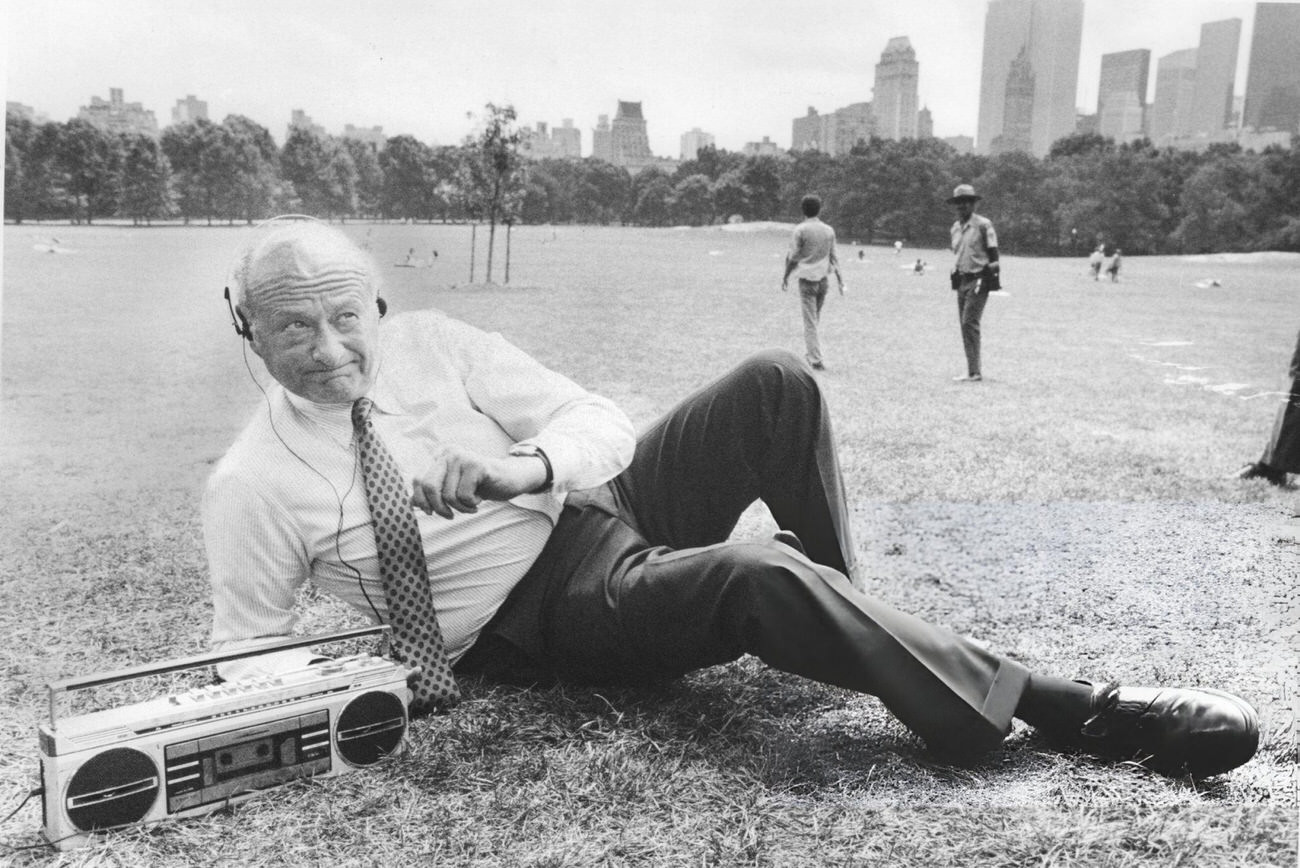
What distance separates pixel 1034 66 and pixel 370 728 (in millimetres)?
2728

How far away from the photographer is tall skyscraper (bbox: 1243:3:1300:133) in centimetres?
279

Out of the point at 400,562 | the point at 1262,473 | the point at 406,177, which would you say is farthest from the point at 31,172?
the point at 1262,473

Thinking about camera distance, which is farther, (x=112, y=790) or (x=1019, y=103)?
(x=1019, y=103)

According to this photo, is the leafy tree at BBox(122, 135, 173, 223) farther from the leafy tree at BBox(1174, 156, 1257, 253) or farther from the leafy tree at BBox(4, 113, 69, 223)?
the leafy tree at BBox(1174, 156, 1257, 253)

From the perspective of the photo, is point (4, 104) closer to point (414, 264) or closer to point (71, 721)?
point (414, 264)

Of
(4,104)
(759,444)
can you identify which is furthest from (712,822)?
(4,104)

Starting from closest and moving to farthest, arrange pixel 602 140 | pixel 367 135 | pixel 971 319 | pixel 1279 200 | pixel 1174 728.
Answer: pixel 1174 728, pixel 367 135, pixel 602 140, pixel 1279 200, pixel 971 319

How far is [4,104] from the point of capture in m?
2.27

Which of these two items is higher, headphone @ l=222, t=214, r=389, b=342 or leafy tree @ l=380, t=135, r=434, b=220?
leafy tree @ l=380, t=135, r=434, b=220

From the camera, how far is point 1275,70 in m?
2.88

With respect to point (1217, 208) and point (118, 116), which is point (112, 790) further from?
point (1217, 208)

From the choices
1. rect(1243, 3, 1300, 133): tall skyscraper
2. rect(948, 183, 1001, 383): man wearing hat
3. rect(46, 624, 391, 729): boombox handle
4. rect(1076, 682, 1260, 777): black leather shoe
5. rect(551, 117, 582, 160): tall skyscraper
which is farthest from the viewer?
rect(948, 183, 1001, 383): man wearing hat

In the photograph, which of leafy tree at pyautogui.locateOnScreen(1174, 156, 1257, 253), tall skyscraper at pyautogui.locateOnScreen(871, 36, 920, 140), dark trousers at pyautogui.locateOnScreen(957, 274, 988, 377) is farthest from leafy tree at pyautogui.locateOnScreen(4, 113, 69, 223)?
dark trousers at pyautogui.locateOnScreen(957, 274, 988, 377)

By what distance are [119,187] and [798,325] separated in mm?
2755
